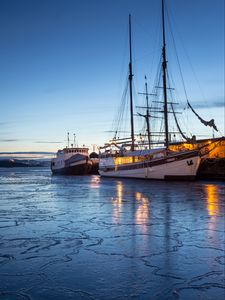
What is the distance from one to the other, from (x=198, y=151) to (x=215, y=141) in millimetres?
10853

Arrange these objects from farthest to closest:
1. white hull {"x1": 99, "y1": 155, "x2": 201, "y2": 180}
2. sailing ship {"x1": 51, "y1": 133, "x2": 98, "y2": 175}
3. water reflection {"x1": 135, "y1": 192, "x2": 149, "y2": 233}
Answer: sailing ship {"x1": 51, "y1": 133, "x2": 98, "y2": 175}
white hull {"x1": 99, "y1": 155, "x2": 201, "y2": 180}
water reflection {"x1": 135, "y1": 192, "x2": 149, "y2": 233}

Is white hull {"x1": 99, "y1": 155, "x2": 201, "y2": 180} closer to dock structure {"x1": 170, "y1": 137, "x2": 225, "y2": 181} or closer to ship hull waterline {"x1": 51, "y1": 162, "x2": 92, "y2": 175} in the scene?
dock structure {"x1": 170, "y1": 137, "x2": 225, "y2": 181}

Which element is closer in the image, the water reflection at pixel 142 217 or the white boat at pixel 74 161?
the water reflection at pixel 142 217

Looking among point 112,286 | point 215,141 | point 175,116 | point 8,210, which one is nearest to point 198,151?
point 215,141

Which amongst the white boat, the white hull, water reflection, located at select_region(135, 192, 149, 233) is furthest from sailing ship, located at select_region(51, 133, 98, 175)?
water reflection, located at select_region(135, 192, 149, 233)

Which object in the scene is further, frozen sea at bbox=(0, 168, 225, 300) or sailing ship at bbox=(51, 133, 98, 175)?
sailing ship at bbox=(51, 133, 98, 175)

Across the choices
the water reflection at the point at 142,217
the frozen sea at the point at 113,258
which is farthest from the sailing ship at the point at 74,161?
the frozen sea at the point at 113,258

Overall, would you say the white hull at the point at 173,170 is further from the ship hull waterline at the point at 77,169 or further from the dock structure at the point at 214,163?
the ship hull waterline at the point at 77,169

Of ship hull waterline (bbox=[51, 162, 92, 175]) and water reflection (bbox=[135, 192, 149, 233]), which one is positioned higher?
ship hull waterline (bbox=[51, 162, 92, 175])

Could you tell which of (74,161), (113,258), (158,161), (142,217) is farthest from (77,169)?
→ (113,258)

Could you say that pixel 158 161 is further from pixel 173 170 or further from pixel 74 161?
pixel 74 161

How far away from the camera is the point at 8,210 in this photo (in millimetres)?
21828

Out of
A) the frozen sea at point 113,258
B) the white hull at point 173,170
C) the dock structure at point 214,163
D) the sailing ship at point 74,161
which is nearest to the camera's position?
the frozen sea at point 113,258

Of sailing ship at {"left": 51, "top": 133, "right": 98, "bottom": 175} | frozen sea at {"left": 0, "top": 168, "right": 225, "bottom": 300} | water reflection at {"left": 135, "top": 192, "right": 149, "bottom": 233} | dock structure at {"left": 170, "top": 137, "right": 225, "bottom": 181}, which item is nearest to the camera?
frozen sea at {"left": 0, "top": 168, "right": 225, "bottom": 300}
